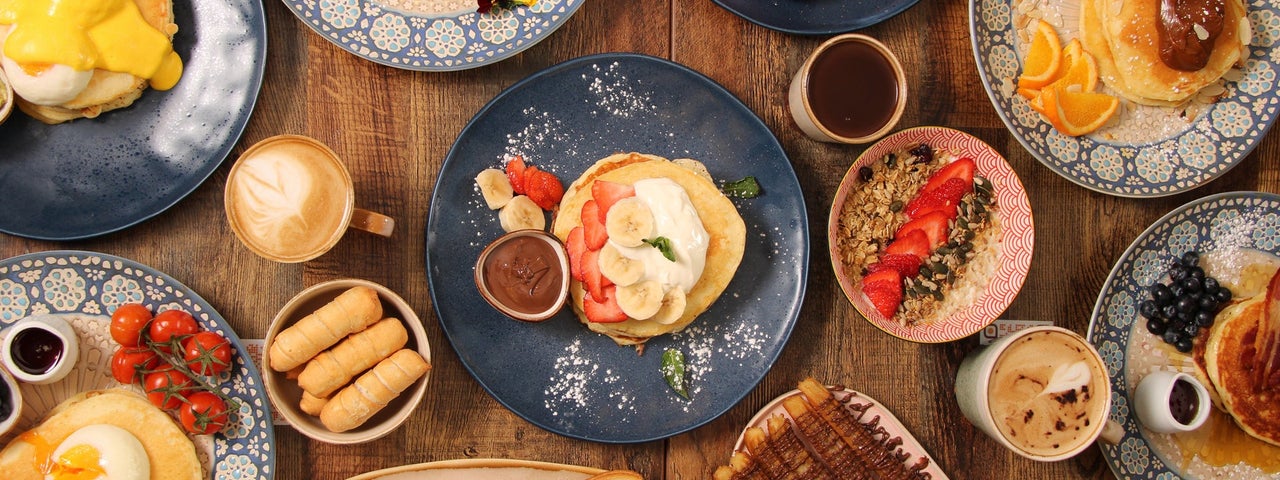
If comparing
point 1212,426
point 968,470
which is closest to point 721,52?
point 968,470

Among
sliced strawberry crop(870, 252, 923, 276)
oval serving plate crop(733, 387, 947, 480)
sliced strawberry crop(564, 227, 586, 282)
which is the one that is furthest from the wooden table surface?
sliced strawberry crop(564, 227, 586, 282)

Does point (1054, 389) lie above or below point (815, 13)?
below

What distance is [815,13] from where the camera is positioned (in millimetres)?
2463

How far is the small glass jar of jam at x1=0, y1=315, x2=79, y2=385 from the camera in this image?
214 cm

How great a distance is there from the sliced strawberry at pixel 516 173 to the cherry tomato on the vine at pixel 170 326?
984mm

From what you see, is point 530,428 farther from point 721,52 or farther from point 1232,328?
point 1232,328

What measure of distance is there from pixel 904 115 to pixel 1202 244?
1033mm

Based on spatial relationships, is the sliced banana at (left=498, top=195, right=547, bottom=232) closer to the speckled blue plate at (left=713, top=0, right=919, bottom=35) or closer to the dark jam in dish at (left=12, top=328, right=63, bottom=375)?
the speckled blue plate at (left=713, top=0, right=919, bottom=35)

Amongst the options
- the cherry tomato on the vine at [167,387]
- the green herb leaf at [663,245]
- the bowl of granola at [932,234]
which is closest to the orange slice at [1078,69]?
the bowl of granola at [932,234]

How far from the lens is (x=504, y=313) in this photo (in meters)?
2.27


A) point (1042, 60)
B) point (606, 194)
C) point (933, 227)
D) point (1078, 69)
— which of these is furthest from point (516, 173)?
point (1078, 69)

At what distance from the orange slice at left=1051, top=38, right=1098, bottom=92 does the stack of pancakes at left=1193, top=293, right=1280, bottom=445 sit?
0.86 m

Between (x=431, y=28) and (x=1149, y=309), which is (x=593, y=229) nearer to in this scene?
(x=431, y=28)

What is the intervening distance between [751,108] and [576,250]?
28.3 inches
